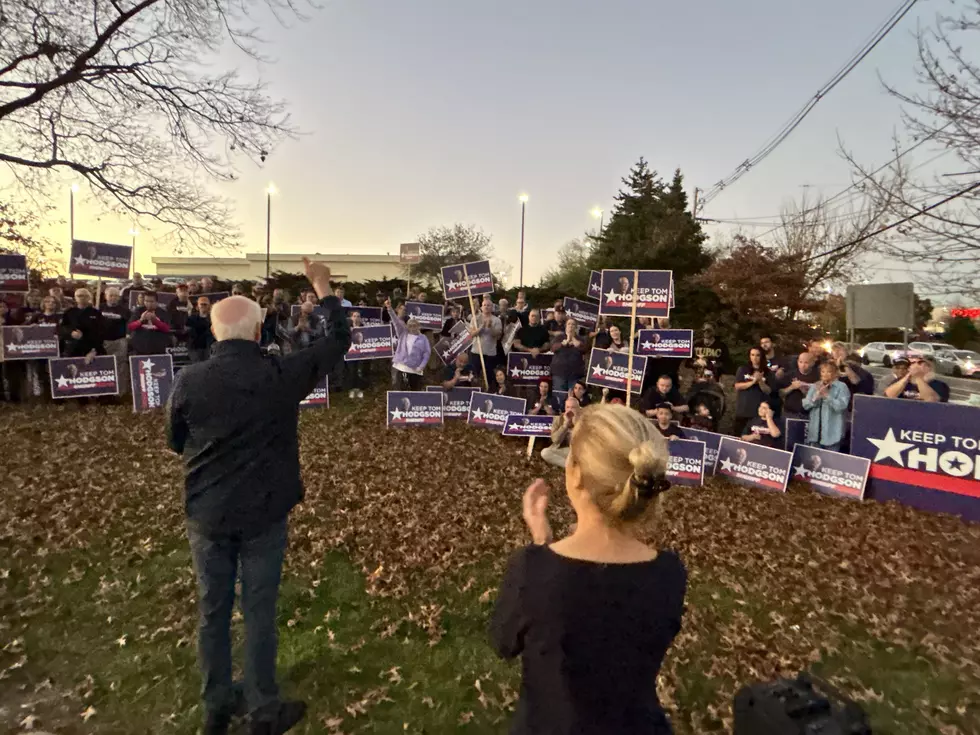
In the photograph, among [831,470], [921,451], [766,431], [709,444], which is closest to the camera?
[921,451]

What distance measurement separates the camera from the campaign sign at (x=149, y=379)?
12.2 meters

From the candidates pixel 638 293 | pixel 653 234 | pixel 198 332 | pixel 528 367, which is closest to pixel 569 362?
pixel 528 367

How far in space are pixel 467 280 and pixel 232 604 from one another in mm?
10663

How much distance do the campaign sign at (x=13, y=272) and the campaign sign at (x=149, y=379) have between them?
3.45 m

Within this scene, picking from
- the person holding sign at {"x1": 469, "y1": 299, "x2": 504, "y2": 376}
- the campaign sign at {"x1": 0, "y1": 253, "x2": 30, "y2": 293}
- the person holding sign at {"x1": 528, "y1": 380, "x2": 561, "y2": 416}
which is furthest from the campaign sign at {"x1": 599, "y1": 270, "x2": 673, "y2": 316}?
the campaign sign at {"x1": 0, "y1": 253, "x2": 30, "y2": 293}

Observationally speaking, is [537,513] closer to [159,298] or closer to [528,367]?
[528,367]

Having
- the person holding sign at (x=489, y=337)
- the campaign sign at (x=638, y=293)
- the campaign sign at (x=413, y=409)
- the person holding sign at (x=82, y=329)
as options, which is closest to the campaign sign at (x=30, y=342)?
the person holding sign at (x=82, y=329)

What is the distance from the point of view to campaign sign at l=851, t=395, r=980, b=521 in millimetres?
7625

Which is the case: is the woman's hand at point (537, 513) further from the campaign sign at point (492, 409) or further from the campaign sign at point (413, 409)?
the campaign sign at point (413, 409)

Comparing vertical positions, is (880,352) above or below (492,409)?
above

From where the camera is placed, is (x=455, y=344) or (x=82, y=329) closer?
Result: (x=82, y=329)

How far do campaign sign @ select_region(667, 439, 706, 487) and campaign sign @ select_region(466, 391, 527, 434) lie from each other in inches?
125

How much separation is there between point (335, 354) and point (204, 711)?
2.09 m

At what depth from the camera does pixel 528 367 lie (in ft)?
43.1
